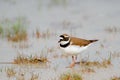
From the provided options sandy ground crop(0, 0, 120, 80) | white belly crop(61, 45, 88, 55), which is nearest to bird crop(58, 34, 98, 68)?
white belly crop(61, 45, 88, 55)

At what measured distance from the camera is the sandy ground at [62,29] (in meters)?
8.09

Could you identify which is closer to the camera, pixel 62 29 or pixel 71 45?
pixel 71 45

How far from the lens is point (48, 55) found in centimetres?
897

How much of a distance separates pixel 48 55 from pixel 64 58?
1.05ft

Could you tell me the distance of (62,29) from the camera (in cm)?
1095

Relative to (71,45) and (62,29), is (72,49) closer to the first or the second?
(71,45)

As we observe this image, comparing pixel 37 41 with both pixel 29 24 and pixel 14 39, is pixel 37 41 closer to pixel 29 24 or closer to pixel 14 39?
pixel 14 39

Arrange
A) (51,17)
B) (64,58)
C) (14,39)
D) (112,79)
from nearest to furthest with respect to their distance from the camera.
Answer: (112,79) < (64,58) < (14,39) < (51,17)

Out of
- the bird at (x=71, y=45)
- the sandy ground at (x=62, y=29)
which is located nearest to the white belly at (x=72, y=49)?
the bird at (x=71, y=45)

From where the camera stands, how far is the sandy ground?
8.09 meters

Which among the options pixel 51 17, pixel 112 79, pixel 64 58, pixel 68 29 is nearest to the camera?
pixel 112 79

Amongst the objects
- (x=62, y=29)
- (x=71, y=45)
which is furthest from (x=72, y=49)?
(x=62, y=29)

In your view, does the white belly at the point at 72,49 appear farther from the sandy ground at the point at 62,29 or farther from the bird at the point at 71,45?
the sandy ground at the point at 62,29

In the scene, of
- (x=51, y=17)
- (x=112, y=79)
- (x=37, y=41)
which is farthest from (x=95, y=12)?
(x=112, y=79)
